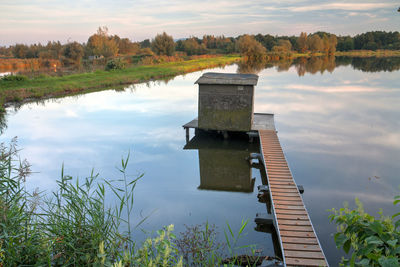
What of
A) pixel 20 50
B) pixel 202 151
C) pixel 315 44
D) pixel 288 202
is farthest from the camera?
pixel 315 44

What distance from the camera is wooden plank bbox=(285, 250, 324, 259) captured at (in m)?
5.99

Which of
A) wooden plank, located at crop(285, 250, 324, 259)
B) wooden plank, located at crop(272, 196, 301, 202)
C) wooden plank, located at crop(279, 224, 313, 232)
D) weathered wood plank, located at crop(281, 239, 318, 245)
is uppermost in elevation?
wooden plank, located at crop(272, 196, 301, 202)

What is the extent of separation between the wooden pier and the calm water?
32.6 inches

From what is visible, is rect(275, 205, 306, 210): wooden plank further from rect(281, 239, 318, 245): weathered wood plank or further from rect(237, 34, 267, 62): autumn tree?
rect(237, 34, 267, 62): autumn tree

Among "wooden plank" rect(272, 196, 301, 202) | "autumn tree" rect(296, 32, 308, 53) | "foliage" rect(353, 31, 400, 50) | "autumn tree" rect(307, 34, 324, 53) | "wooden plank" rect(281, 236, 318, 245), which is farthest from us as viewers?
"autumn tree" rect(296, 32, 308, 53)

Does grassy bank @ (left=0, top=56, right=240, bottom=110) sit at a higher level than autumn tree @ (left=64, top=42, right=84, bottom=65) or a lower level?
lower

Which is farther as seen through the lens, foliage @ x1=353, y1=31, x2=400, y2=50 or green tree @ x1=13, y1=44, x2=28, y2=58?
foliage @ x1=353, y1=31, x2=400, y2=50

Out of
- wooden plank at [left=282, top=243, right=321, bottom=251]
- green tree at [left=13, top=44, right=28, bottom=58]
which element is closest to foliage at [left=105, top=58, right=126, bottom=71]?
green tree at [left=13, top=44, right=28, bottom=58]

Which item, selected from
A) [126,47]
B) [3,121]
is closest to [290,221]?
[3,121]

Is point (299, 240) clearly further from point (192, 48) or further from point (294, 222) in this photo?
point (192, 48)

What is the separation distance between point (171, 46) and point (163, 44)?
170 centimetres

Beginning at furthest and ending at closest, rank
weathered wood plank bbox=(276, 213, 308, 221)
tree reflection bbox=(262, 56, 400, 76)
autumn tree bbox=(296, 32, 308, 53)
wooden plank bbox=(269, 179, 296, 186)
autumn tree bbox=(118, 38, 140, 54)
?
autumn tree bbox=(296, 32, 308, 53) < autumn tree bbox=(118, 38, 140, 54) < tree reflection bbox=(262, 56, 400, 76) < wooden plank bbox=(269, 179, 296, 186) < weathered wood plank bbox=(276, 213, 308, 221)

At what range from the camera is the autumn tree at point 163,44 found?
205 ft

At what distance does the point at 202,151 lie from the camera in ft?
47.2
